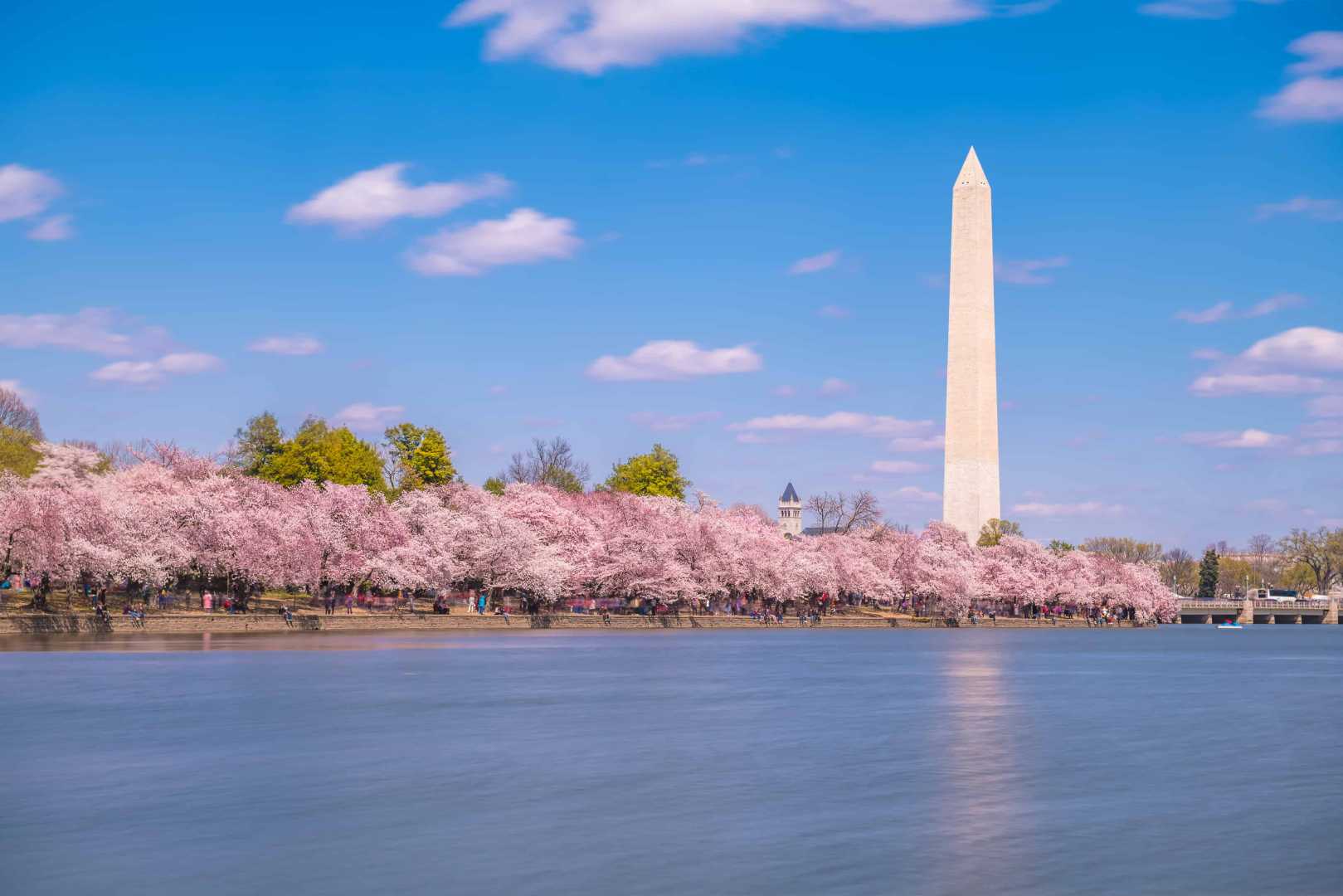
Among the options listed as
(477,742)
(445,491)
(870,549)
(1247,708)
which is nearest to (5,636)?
(445,491)

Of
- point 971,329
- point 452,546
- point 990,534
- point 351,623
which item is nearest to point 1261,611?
point 990,534

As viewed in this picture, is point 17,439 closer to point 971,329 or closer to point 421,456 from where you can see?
point 421,456

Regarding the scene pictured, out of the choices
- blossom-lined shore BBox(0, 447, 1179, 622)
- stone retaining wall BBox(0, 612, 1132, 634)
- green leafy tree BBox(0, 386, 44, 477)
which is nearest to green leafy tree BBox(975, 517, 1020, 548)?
blossom-lined shore BBox(0, 447, 1179, 622)

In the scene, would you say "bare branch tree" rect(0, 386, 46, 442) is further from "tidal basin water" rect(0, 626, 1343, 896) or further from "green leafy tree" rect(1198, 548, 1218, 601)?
"green leafy tree" rect(1198, 548, 1218, 601)

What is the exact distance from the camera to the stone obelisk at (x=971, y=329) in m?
112

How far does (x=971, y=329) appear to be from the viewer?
112 m

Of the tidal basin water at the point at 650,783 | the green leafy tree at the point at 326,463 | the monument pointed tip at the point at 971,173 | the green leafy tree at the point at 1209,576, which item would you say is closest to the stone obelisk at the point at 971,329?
the monument pointed tip at the point at 971,173

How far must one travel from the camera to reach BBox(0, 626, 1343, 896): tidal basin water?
57.1 ft

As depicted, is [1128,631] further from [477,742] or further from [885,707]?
[477,742]

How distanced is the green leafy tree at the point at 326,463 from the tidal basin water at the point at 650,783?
149 ft

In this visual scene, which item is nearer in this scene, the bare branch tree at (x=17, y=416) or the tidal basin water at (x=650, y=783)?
the tidal basin water at (x=650, y=783)

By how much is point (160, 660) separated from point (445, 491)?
139 feet

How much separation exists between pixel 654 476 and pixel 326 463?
28.3 metres

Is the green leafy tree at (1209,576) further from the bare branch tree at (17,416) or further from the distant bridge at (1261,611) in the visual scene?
the bare branch tree at (17,416)
